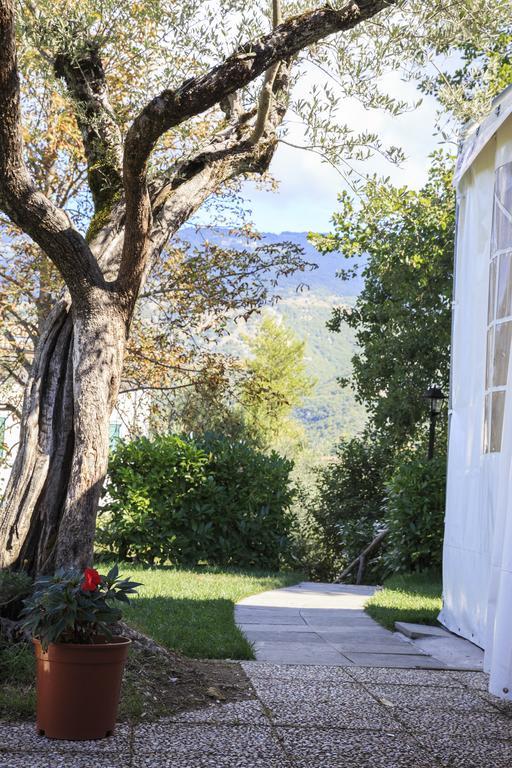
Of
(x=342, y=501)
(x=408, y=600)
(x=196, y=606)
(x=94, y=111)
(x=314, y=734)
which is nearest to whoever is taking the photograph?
(x=314, y=734)

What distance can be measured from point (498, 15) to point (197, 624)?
451 cm

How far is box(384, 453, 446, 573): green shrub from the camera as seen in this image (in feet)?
30.6

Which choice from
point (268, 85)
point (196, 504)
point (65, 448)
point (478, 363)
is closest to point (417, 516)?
point (196, 504)

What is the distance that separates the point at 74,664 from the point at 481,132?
4524 mm

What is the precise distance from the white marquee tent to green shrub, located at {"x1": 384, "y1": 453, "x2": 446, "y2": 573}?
2.47 m

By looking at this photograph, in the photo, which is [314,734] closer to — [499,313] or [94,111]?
[499,313]

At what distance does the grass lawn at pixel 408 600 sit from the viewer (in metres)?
6.89

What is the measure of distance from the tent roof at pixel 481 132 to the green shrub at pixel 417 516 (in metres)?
3.78

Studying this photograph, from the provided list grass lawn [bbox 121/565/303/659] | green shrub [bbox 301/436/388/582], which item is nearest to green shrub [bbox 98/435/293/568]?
grass lawn [bbox 121/565/303/659]

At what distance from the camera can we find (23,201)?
14.0 ft

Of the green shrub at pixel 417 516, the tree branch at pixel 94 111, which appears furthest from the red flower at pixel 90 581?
the green shrub at pixel 417 516

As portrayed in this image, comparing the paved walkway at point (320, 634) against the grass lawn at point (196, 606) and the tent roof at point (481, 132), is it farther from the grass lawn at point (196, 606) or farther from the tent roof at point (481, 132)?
the tent roof at point (481, 132)

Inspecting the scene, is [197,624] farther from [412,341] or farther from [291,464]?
[412,341]

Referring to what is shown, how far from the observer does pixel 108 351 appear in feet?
15.5
